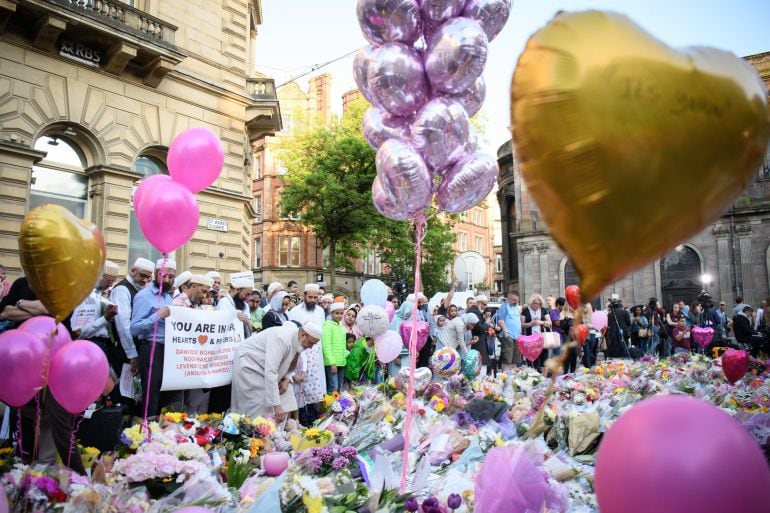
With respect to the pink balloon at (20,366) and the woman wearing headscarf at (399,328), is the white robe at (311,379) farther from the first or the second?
the pink balloon at (20,366)

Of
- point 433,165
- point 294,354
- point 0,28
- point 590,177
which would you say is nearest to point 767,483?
point 590,177

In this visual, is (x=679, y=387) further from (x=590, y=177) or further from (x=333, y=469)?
(x=590, y=177)

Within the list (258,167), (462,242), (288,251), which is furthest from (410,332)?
(462,242)

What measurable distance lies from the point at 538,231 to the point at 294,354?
76.3 ft

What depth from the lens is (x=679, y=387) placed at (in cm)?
695

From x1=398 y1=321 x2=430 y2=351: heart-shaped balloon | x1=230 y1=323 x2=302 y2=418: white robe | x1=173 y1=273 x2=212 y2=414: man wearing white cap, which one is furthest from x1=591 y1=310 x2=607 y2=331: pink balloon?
x1=173 y1=273 x2=212 y2=414: man wearing white cap

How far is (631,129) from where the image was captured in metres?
1.33

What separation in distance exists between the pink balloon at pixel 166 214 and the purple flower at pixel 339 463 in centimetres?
207

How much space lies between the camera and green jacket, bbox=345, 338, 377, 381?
744 cm

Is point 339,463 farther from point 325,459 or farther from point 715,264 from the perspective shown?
point 715,264

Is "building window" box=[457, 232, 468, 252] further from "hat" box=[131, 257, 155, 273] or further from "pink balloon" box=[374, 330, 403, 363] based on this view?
"hat" box=[131, 257, 155, 273]

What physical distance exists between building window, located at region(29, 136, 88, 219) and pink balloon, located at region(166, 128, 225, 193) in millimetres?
7479

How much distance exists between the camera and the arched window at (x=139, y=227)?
37.9ft

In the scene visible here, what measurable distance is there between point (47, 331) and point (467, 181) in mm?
3048
